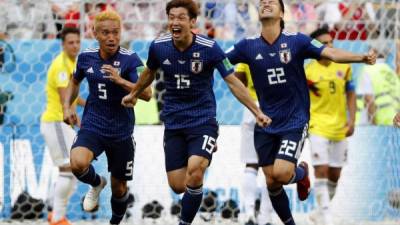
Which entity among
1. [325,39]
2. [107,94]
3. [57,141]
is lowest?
[57,141]

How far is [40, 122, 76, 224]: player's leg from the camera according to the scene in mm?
13156

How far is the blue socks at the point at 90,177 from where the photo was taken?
11.6 metres

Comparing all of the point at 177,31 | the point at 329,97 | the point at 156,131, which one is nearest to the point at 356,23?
the point at 329,97

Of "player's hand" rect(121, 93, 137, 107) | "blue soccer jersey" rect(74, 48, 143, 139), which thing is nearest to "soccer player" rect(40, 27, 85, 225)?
"blue soccer jersey" rect(74, 48, 143, 139)

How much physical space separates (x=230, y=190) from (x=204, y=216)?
1.42ft

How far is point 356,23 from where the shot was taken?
14648mm

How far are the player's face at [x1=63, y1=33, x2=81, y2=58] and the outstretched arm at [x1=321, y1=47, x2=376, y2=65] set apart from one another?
330cm

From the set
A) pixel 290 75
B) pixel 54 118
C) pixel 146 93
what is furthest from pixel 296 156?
pixel 54 118

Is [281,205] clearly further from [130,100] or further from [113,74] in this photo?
[113,74]

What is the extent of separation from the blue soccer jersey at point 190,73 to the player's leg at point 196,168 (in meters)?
0.13

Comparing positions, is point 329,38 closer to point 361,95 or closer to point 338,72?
point 338,72

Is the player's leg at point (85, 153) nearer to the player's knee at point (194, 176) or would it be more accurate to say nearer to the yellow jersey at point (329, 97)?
the player's knee at point (194, 176)

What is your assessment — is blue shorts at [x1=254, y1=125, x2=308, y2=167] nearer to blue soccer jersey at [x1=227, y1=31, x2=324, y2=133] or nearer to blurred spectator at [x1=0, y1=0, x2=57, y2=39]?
blue soccer jersey at [x1=227, y1=31, x2=324, y2=133]

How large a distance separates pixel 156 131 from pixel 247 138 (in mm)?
1231
